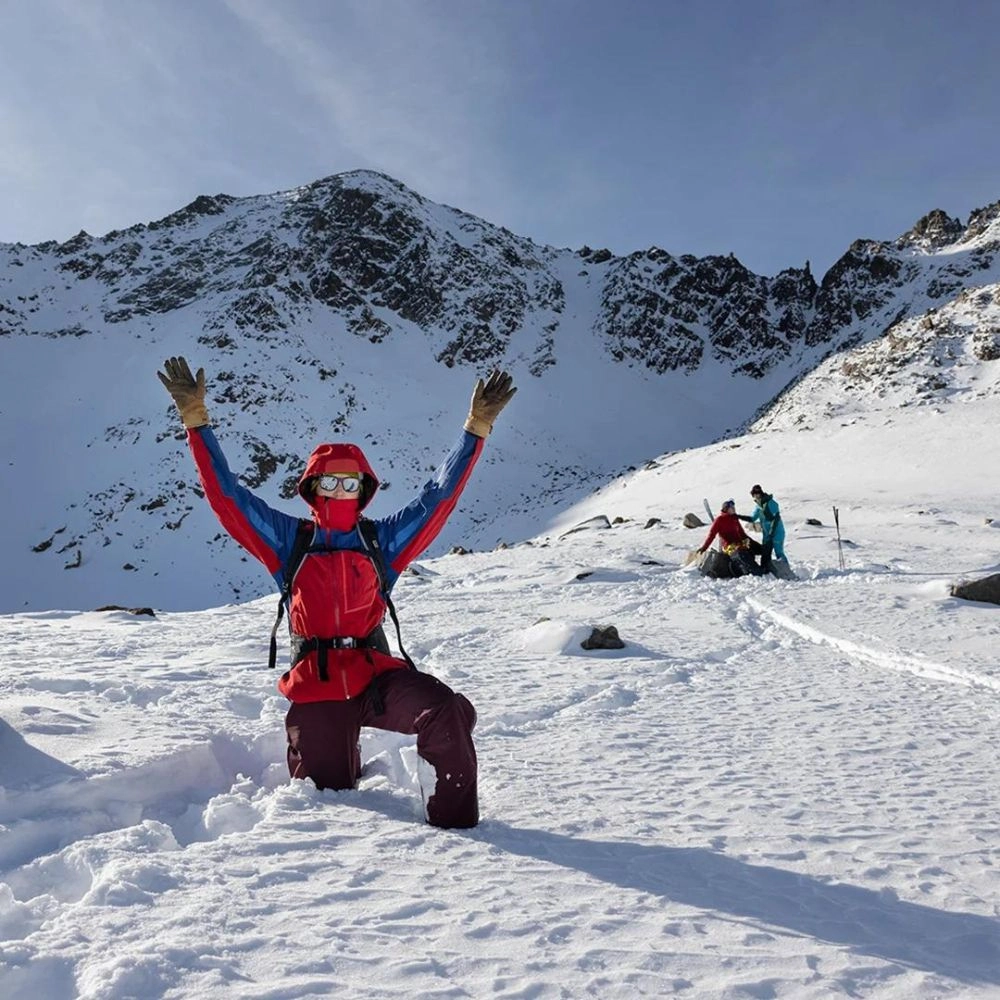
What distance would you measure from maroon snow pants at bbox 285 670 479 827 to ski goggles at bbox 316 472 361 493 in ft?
3.11

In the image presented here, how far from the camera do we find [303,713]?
11.3ft

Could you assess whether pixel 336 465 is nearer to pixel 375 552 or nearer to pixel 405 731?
pixel 375 552

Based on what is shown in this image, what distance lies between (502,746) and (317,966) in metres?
2.53

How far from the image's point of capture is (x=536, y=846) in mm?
2877

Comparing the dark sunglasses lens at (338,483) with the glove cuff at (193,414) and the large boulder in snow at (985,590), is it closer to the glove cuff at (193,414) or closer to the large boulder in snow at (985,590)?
the glove cuff at (193,414)

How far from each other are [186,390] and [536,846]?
278 centimetres

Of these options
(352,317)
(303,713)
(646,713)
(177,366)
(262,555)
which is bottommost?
(646,713)

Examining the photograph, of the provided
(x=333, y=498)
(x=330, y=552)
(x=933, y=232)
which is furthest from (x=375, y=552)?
(x=933, y=232)

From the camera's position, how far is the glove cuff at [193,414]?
11.7 ft

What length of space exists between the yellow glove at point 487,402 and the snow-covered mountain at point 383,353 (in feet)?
85.4

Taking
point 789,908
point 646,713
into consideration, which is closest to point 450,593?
point 646,713

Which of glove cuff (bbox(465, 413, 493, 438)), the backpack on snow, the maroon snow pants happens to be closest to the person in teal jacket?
glove cuff (bbox(465, 413, 493, 438))

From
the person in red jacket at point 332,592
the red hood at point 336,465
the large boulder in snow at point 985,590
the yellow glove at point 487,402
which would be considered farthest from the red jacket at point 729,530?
the red hood at point 336,465

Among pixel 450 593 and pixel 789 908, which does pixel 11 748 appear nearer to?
pixel 789 908
